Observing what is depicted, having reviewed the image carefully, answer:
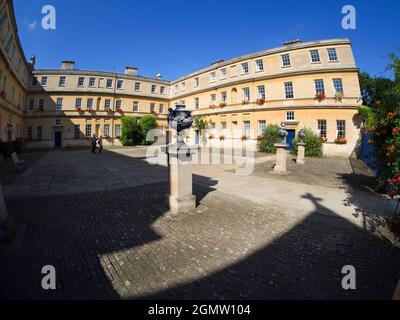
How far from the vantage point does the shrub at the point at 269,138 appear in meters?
22.0

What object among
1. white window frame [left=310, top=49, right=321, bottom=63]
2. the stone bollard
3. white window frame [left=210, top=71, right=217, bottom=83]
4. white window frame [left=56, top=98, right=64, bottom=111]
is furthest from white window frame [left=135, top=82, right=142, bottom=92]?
the stone bollard

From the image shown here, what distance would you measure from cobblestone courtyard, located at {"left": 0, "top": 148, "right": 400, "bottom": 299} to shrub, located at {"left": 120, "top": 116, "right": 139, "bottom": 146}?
27206 mm

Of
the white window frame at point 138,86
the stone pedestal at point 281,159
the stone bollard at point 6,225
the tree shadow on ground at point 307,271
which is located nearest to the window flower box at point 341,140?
Answer: the stone pedestal at point 281,159

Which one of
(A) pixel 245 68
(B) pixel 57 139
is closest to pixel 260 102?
(A) pixel 245 68

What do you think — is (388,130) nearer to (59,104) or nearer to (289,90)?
(289,90)

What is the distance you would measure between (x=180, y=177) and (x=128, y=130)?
99.3 feet

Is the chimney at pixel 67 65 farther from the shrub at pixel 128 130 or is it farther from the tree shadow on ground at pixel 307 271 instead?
the tree shadow on ground at pixel 307 271

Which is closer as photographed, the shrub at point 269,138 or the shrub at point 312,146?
the shrub at point 312,146

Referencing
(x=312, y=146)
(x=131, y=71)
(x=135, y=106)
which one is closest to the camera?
(x=312, y=146)

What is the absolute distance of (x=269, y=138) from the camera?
22328 millimetres

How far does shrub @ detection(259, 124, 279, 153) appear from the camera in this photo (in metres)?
22.0

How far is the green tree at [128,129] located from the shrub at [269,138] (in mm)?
20988

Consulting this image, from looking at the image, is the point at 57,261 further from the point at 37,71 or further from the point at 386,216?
the point at 37,71

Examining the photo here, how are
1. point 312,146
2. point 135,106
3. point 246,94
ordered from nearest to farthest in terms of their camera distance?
point 312,146 < point 246,94 < point 135,106
